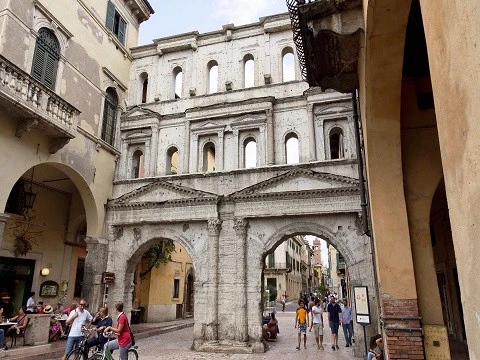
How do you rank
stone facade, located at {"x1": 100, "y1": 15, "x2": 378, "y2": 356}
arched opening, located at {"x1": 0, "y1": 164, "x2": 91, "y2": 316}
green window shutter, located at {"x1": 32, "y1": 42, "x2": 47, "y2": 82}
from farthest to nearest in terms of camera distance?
arched opening, located at {"x1": 0, "y1": 164, "x2": 91, "y2": 316}
stone facade, located at {"x1": 100, "y1": 15, "x2": 378, "y2": 356}
green window shutter, located at {"x1": 32, "y1": 42, "x2": 47, "y2": 82}

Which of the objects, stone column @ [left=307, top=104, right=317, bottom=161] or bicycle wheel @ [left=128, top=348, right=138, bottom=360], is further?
stone column @ [left=307, top=104, right=317, bottom=161]

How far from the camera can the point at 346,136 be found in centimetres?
1476

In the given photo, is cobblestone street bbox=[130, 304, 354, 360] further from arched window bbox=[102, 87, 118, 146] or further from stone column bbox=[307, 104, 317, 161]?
arched window bbox=[102, 87, 118, 146]

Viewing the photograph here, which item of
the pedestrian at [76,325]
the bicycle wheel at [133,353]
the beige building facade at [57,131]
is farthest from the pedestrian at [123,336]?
the beige building facade at [57,131]

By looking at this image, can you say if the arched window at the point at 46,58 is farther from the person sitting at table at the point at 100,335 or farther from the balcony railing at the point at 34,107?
the person sitting at table at the point at 100,335

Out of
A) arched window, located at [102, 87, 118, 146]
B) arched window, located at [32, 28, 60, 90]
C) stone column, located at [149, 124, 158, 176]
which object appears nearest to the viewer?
arched window, located at [32, 28, 60, 90]

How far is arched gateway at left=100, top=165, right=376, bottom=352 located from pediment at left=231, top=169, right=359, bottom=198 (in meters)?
0.04

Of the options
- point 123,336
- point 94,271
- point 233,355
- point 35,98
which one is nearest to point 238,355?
point 233,355

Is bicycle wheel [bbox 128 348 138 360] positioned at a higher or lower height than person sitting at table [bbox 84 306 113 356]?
lower

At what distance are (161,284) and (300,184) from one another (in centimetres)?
1218

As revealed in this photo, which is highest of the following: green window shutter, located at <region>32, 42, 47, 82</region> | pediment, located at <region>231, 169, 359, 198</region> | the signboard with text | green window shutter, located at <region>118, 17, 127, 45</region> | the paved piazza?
green window shutter, located at <region>118, 17, 127, 45</region>

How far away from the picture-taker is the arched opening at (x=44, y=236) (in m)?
14.9

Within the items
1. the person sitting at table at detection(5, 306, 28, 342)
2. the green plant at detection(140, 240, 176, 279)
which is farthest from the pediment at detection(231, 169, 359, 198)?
the green plant at detection(140, 240, 176, 279)

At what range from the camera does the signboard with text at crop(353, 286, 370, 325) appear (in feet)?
33.9
